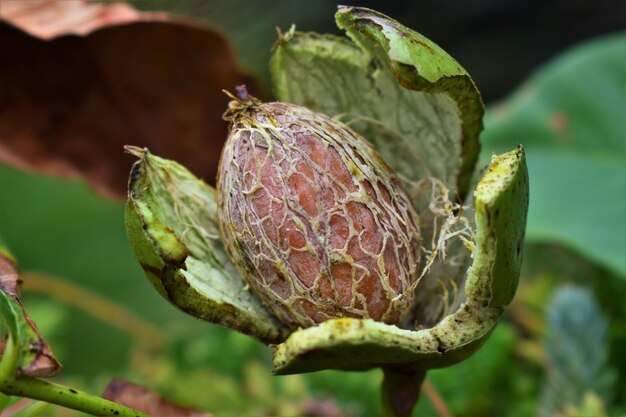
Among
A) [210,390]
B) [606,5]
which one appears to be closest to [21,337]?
[210,390]

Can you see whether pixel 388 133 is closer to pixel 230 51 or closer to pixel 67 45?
pixel 230 51

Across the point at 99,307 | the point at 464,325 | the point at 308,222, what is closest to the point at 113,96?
the point at 99,307

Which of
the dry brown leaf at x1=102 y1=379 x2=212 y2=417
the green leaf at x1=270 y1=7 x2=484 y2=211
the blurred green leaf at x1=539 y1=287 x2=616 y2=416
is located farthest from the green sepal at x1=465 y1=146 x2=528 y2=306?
the blurred green leaf at x1=539 y1=287 x2=616 y2=416

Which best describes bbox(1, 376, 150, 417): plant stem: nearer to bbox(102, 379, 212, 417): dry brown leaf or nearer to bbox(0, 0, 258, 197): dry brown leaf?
bbox(102, 379, 212, 417): dry brown leaf

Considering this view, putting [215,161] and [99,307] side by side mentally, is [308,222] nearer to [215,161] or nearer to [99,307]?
[215,161]

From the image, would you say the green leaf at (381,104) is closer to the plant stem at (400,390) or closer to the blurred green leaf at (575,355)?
the plant stem at (400,390)

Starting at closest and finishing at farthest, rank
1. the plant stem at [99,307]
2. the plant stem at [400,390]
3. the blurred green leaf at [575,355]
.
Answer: the plant stem at [400,390] < the blurred green leaf at [575,355] < the plant stem at [99,307]

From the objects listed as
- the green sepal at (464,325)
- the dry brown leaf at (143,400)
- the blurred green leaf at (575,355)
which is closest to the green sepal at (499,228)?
the green sepal at (464,325)
